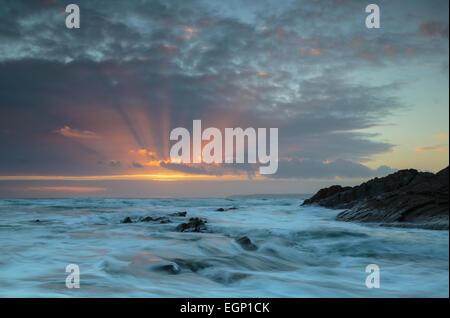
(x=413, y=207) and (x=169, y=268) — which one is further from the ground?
(x=413, y=207)

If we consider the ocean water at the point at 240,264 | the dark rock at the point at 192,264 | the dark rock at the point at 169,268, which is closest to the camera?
the ocean water at the point at 240,264

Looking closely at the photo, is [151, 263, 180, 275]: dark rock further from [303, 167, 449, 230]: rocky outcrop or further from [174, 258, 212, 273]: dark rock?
[303, 167, 449, 230]: rocky outcrop

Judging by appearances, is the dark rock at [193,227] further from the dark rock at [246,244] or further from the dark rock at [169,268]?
the dark rock at [169,268]

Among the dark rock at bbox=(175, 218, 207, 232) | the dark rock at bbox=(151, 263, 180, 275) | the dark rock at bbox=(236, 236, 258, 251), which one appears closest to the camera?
the dark rock at bbox=(151, 263, 180, 275)

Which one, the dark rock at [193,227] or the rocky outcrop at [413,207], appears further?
the dark rock at [193,227]

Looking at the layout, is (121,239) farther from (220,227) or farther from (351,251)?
(351,251)

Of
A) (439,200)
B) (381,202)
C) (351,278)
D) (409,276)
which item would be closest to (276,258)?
(351,278)

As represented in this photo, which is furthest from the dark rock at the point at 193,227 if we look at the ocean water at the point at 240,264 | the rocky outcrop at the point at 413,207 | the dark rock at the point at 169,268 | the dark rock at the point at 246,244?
the dark rock at the point at 169,268

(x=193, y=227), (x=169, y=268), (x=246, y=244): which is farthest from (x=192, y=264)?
(x=193, y=227)

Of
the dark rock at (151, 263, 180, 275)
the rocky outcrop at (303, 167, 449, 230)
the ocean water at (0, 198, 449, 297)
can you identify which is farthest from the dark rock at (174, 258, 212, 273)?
the rocky outcrop at (303, 167, 449, 230)

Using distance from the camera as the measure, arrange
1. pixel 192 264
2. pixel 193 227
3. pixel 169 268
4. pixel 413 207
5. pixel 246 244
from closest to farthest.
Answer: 1. pixel 169 268
2. pixel 192 264
3. pixel 413 207
4. pixel 246 244
5. pixel 193 227

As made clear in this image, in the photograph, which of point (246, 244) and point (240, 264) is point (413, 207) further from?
point (240, 264)
